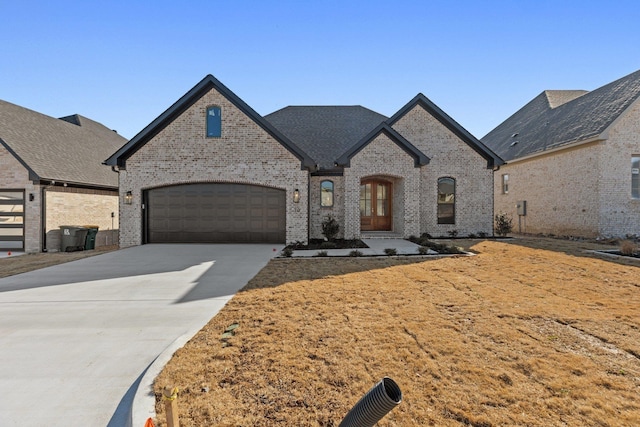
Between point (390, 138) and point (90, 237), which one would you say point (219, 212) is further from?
point (390, 138)

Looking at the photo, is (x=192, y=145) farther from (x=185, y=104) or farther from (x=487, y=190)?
(x=487, y=190)

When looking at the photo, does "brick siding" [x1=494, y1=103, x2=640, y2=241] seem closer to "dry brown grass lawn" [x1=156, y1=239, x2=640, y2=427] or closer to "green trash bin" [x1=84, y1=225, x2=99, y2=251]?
"dry brown grass lawn" [x1=156, y1=239, x2=640, y2=427]

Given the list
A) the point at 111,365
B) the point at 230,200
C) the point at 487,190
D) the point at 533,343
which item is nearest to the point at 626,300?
the point at 533,343

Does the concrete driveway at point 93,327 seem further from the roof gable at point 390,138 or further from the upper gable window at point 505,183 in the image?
the upper gable window at point 505,183

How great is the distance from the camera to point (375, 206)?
53.0 ft

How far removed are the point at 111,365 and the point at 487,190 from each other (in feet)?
53.6

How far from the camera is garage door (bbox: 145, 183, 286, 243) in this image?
13234mm

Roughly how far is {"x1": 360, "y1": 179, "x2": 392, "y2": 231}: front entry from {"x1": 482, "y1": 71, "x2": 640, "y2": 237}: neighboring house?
917cm

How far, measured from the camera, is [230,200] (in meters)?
13.2

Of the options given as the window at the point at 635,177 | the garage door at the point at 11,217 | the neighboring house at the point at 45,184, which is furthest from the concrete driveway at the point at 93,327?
the window at the point at 635,177

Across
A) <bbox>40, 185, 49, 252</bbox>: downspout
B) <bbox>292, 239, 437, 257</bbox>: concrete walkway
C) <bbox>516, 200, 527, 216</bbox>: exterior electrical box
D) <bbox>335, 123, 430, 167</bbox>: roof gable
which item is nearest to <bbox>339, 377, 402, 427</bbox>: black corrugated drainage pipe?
<bbox>292, 239, 437, 257</bbox>: concrete walkway

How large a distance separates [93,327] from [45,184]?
1128cm

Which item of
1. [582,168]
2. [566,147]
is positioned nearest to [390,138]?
[566,147]

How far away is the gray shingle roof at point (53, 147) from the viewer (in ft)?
41.1
